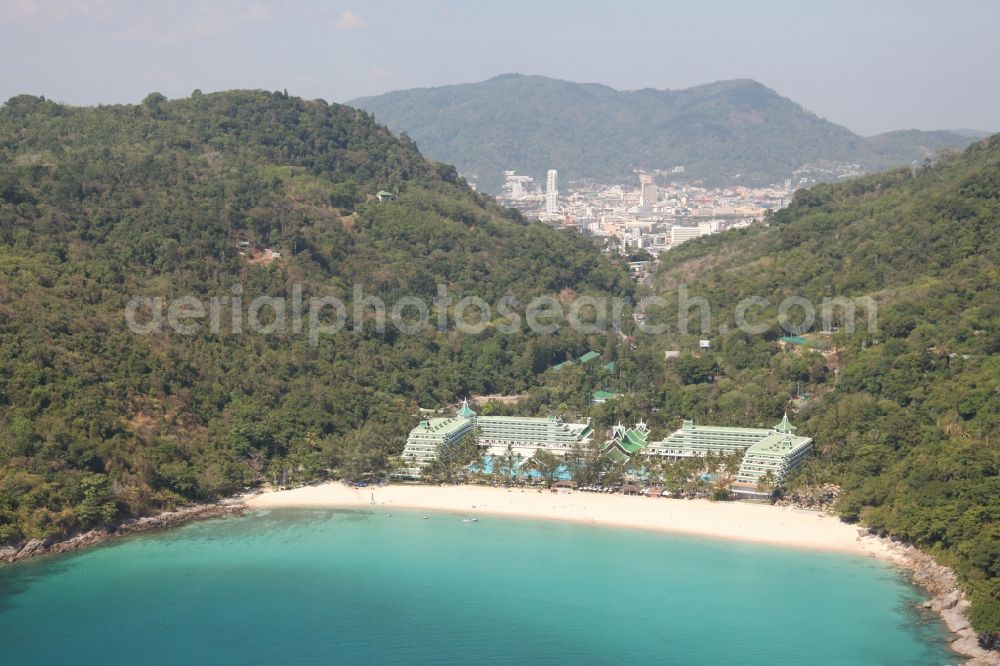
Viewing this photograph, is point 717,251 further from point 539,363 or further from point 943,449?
point 943,449

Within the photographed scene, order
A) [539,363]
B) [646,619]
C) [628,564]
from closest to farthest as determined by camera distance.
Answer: [646,619], [628,564], [539,363]

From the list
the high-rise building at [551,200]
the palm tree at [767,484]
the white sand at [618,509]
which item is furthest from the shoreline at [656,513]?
the high-rise building at [551,200]

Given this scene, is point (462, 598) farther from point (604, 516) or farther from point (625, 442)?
point (625, 442)

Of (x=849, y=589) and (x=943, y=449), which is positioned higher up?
(x=943, y=449)

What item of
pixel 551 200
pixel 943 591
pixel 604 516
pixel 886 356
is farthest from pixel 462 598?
pixel 551 200

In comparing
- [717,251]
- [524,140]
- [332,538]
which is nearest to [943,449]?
[332,538]

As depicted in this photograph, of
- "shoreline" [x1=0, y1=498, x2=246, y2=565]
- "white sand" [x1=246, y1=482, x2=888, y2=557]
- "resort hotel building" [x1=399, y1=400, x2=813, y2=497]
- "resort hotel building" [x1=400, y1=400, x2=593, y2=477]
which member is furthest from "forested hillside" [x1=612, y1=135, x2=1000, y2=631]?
"shoreline" [x1=0, y1=498, x2=246, y2=565]
